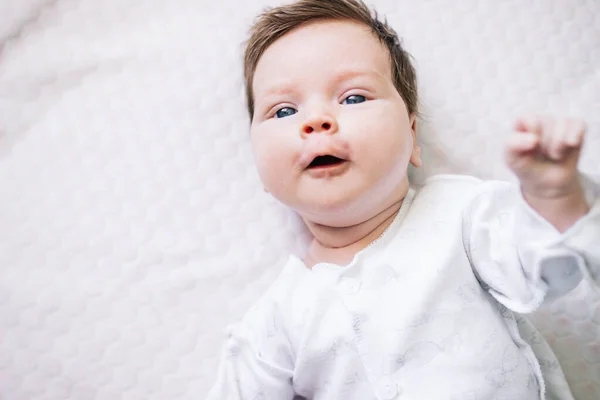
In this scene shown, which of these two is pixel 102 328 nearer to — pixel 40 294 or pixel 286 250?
pixel 40 294

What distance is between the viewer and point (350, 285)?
33.9 inches

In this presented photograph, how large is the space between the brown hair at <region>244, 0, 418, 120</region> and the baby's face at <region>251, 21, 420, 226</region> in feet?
0.07

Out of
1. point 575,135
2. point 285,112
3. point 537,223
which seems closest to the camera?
point 575,135

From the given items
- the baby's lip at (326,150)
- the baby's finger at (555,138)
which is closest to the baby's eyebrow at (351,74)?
the baby's lip at (326,150)

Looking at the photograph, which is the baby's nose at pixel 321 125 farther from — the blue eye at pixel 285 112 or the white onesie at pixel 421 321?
the white onesie at pixel 421 321

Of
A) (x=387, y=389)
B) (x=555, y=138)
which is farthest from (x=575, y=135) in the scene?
(x=387, y=389)

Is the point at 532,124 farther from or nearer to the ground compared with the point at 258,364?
farther from the ground

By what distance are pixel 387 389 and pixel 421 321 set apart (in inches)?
4.5

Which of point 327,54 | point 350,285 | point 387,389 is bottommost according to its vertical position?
point 387,389

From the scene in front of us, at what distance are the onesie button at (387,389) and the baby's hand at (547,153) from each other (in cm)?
36

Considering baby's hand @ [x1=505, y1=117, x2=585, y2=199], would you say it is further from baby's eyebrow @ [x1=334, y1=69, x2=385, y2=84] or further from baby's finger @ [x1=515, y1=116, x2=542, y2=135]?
baby's eyebrow @ [x1=334, y1=69, x2=385, y2=84]

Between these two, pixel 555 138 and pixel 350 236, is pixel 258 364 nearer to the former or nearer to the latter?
pixel 350 236

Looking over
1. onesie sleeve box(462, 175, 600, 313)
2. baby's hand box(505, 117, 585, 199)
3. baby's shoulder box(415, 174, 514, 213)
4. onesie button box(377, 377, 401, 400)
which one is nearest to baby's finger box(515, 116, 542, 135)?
baby's hand box(505, 117, 585, 199)

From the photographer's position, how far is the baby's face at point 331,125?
0.81m
